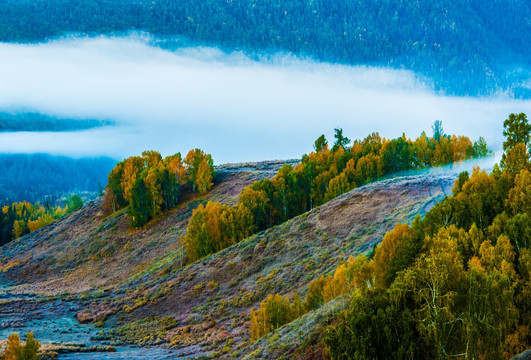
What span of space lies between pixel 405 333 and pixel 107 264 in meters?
96.5

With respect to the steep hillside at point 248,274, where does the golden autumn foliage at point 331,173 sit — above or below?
above

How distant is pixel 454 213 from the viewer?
179 feet

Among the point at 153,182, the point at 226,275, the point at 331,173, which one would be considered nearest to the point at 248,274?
the point at 226,275

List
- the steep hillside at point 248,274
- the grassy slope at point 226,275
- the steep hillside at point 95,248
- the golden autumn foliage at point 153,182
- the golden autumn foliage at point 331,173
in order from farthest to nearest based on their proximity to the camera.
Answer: the golden autumn foliage at point 153,182 → the steep hillside at point 95,248 → the golden autumn foliage at point 331,173 → the steep hillside at point 248,274 → the grassy slope at point 226,275

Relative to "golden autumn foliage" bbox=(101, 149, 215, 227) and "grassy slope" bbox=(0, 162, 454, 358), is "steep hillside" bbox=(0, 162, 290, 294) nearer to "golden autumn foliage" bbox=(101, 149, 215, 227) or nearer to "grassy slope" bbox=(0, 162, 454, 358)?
"grassy slope" bbox=(0, 162, 454, 358)

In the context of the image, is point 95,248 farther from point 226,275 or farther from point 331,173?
point 331,173

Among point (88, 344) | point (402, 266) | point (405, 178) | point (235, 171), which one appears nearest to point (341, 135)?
point (235, 171)

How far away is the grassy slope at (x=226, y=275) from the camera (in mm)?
66938

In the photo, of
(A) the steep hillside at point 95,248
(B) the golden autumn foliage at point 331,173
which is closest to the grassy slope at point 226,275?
(A) the steep hillside at point 95,248

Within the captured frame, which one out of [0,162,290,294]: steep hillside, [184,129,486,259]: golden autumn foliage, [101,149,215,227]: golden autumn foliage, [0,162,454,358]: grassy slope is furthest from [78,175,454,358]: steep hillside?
[101,149,215,227]: golden autumn foliage

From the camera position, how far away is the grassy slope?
6694 centimetres

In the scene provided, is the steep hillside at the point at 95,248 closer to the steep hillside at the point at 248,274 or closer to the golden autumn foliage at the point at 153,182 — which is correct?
the golden autumn foliage at the point at 153,182

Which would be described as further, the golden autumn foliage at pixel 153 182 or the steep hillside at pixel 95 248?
the golden autumn foliage at pixel 153 182

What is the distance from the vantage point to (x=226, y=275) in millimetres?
83750
